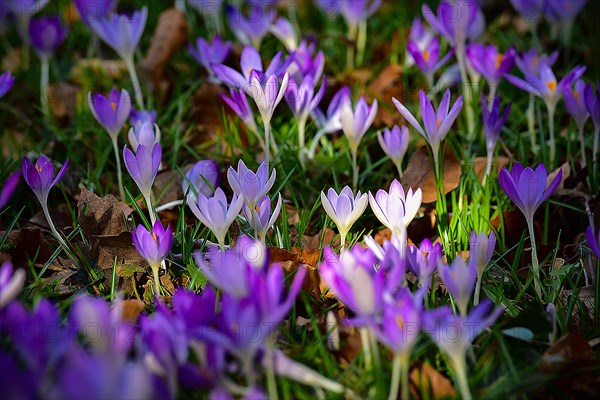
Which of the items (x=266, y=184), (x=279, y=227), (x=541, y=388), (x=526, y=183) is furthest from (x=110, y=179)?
(x=541, y=388)

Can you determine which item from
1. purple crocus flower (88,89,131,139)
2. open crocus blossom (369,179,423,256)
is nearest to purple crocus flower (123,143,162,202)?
purple crocus flower (88,89,131,139)

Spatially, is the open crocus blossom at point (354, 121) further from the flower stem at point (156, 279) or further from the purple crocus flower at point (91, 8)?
the purple crocus flower at point (91, 8)

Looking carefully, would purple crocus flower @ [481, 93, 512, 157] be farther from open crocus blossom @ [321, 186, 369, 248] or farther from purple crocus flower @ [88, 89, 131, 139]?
purple crocus flower @ [88, 89, 131, 139]

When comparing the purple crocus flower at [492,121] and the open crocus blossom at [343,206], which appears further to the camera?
the purple crocus flower at [492,121]

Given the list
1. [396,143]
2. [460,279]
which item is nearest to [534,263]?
[460,279]

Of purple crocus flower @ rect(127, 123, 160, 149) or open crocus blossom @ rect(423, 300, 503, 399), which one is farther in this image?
purple crocus flower @ rect(127, 123, 160, 149)

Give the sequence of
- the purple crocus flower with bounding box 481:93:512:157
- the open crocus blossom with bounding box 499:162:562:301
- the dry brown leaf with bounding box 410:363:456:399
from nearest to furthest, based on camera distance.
Result: the dry brown leaf with bounding box 410:363:456:399, the open crocus blossom with bounding box 499:162:562:301, the purple crocus flower with bounding box 481:93:512:157

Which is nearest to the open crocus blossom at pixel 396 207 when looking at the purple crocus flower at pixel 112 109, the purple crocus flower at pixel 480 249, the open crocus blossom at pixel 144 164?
the purple crocus flower at pixel 480 249
